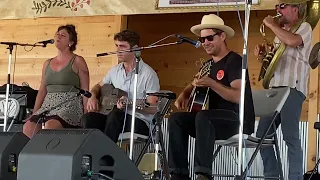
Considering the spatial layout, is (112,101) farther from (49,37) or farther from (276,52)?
(49,37)

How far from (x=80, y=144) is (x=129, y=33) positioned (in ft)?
5.69

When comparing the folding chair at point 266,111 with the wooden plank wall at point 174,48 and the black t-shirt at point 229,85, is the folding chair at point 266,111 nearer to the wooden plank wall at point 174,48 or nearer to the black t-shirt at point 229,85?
the black t-shirt at point 229,85

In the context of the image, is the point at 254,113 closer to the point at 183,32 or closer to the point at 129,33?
the point at 129,33

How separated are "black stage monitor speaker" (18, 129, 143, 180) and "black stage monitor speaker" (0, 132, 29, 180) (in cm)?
30

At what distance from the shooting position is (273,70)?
11.6 ft

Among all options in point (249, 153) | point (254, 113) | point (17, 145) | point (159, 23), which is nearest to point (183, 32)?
point (159, 23)

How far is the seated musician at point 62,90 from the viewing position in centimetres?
383

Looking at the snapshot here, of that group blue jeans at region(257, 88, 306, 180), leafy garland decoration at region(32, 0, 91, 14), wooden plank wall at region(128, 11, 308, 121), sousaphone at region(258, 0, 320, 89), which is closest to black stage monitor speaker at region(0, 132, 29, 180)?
blue jeans at region(257, 88, 306, 180)

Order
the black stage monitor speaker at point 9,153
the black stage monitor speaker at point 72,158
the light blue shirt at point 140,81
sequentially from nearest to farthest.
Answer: the black stage monitor speaker at point 72,158 → the black stage monitor speaker at point 9,153 → the light blue shirt at point 140,81

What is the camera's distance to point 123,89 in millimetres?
3793

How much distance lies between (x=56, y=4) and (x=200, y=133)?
2.18 m

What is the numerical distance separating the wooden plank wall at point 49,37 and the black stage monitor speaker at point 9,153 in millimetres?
2318

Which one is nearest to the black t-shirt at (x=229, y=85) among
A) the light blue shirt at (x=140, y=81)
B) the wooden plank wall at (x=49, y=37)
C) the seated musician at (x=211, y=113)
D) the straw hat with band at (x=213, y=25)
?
the seated musician at (x=211, y=113)

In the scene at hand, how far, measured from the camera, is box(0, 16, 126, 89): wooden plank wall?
5.04 meters
